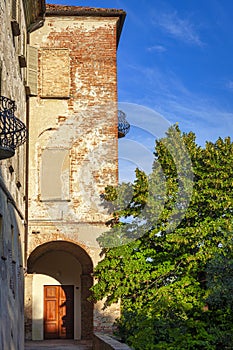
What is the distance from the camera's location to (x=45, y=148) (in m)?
20.3

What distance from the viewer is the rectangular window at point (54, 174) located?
1992cm

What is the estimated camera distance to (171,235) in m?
18.4

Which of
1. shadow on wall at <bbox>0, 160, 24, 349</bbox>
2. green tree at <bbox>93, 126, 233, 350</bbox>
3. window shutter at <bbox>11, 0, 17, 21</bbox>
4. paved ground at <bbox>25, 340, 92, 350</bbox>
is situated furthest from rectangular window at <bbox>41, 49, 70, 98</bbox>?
paved ground at <bbox>25, 340, 92, 350</bbox>

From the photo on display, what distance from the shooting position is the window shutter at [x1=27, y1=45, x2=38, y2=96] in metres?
19.8

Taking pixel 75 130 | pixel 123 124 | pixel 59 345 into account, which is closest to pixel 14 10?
pixel 75 130

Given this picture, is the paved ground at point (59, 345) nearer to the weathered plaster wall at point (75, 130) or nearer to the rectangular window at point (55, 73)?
the weathered plaster wall at point (75, 130)

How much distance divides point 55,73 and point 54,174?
3239mm

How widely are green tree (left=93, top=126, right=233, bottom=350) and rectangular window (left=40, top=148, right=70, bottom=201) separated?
140 cm

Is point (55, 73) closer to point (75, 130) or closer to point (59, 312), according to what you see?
point (75, 130)

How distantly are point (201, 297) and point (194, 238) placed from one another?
1688mm

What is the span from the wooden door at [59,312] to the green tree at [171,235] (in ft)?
13.3

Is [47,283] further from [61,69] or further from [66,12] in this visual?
[66,12]

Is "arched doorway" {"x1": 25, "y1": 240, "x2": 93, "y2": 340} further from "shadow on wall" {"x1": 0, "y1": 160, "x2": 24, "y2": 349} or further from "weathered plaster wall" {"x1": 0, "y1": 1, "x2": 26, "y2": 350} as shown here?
"shadow on wall" {"x1": 0, "y1": 160, "x2": 24, "y2": 349}

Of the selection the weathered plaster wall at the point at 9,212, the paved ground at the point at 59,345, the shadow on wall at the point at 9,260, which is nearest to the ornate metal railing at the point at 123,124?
the weathered plaster wall at the point at 9,212
